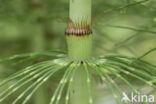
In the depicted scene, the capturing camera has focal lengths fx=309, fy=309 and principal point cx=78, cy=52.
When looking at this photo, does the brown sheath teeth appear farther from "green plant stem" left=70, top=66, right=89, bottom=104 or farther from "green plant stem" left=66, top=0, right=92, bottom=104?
"green plant stem" left=70, top=66, right=89, bottom=104

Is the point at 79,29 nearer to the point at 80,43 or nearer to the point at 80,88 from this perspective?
the point at 80,43

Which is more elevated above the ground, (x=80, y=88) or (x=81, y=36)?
(x=81, y=36)

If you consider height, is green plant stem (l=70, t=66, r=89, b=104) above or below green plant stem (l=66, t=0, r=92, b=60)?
below

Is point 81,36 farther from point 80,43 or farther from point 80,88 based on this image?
point 80,88

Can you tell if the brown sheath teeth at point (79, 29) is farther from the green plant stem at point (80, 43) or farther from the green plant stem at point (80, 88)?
the green plant stem at point (80, 88)

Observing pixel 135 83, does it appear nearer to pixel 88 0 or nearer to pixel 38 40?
pixel 38 40

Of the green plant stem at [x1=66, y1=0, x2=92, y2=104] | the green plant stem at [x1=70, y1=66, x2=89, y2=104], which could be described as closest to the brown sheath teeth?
the green plant stem at [x1=66, y1=0, x2=92, y2=104]

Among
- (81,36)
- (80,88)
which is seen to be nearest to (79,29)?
(81,36)

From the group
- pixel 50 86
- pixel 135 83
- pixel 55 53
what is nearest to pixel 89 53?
pixel 55 53

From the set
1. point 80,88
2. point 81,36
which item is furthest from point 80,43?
point 80,88

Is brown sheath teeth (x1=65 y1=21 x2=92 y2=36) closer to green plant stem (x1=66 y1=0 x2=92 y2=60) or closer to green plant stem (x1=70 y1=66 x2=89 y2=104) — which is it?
green plant stem (x1=66 y1=0 x2=92 y2=60)

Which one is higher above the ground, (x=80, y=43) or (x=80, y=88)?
(x=80, y=43)

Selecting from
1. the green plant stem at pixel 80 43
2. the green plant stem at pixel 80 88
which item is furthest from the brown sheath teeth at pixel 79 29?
the green plant stem at pixel 80 88
